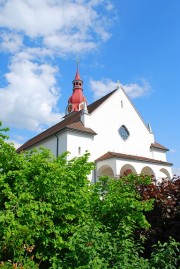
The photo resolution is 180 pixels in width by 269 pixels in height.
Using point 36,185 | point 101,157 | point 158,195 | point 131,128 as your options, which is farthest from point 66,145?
point 36,185

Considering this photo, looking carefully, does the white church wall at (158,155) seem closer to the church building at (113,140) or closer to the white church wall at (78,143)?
the church building at (113,140)

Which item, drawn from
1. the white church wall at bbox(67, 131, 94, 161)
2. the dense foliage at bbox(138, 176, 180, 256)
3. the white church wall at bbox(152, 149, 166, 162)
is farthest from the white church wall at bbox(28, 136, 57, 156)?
the dense foliage at bbox(138, 176, 180, 256)

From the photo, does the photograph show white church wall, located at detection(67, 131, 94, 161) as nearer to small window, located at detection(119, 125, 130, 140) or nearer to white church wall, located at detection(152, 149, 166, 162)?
small window, located at detection(119, 125, 130, 140)

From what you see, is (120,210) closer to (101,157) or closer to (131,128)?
(101,157)

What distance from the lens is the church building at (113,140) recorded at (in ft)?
96.5

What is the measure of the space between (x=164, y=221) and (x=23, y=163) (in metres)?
4.03

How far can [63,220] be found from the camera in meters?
6.33

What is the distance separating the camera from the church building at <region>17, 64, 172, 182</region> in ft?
96.5

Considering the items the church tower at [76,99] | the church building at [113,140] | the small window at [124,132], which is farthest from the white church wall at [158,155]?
the church tower at [76,99]

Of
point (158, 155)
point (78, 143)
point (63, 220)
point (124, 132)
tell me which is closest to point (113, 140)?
point (124, 132)

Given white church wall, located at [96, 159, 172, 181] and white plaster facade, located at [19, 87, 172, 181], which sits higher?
white plaster facade, located at [19, 87, 172, 181]

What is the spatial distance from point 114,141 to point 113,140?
146 millimetres

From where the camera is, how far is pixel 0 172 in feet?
21.8

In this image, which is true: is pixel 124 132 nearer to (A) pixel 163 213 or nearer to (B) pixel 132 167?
(B) pixel 132 167
